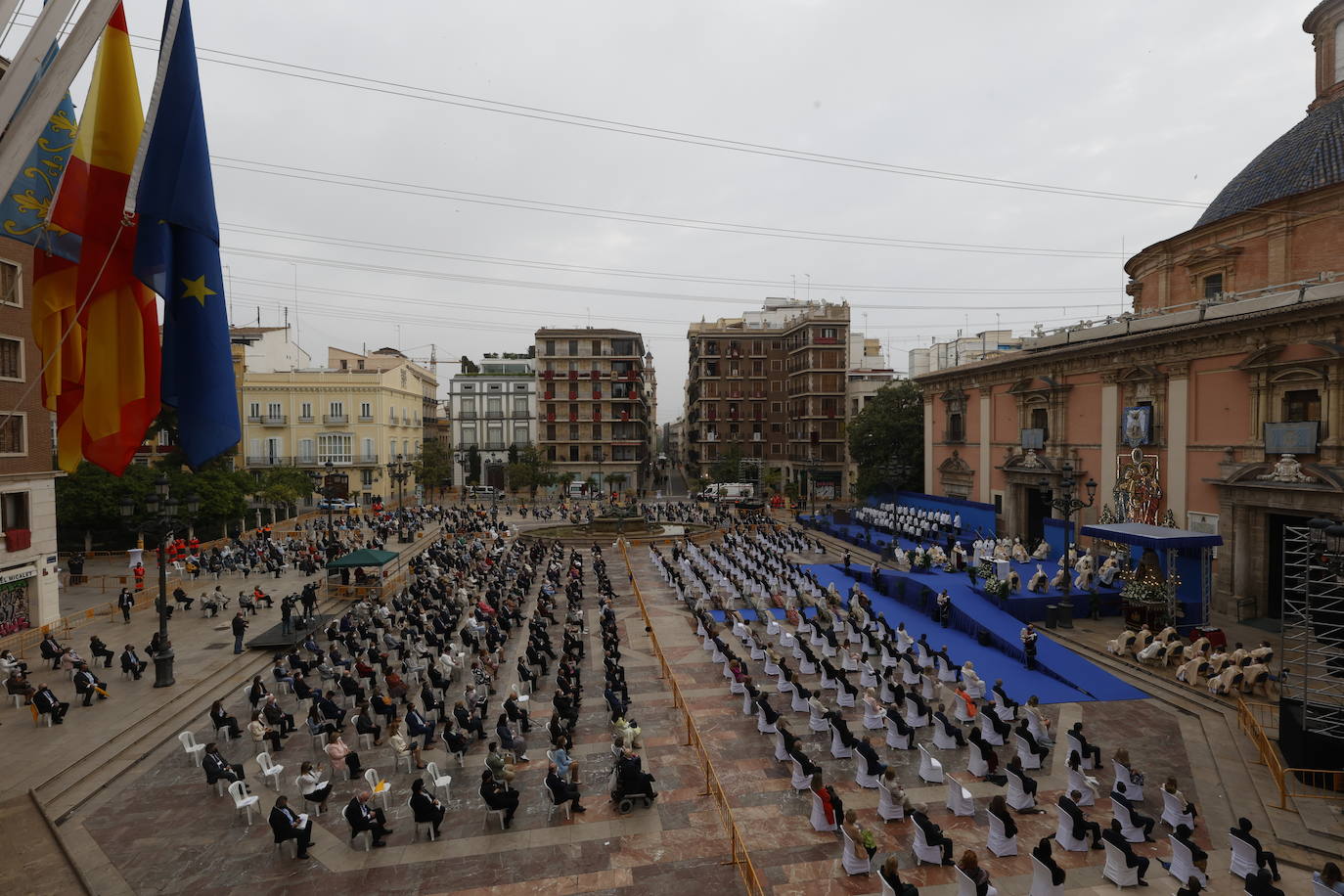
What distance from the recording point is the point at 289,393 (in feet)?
192

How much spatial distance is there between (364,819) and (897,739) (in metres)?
8.90

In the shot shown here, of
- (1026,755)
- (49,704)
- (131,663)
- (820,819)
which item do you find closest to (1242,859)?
(1026,755)

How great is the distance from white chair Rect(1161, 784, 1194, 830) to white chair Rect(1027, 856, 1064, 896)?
2.78 metres

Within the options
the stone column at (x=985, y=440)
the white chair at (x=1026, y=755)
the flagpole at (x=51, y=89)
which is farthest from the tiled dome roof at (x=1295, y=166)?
the flagpole at (x=51, y=89)

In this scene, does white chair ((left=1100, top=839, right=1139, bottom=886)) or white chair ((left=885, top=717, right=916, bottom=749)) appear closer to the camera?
white chair ((left=1100, top=839, right=1139, bottom=886))

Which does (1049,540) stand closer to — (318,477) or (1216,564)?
(1216,564)

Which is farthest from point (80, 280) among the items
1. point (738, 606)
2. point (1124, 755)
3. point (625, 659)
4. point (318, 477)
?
point (318, 477)

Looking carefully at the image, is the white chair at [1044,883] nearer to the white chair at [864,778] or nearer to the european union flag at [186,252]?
the white chair at [864,778]

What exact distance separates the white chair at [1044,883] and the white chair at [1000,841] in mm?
1065

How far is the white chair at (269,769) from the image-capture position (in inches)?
447

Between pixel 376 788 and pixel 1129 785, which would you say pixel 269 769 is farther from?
pixel 1129 785

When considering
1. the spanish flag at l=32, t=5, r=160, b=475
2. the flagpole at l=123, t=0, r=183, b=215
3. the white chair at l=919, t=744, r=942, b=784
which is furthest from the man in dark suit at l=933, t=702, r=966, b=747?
the flagpole at l=123, t=0, r=183, b=215

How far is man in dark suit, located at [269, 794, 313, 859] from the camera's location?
934 centimetres

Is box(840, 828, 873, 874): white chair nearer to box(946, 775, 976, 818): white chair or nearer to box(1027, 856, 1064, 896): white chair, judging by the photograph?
box(1027, 856, 1064, 896): white chair
